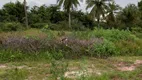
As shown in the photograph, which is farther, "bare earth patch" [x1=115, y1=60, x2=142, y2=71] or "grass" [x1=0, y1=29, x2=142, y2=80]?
"bare earth patch" [x1=115, y1=60, x2=142, y2=71]

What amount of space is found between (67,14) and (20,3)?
6852 millimetres

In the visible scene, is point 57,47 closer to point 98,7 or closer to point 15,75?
point 15,75

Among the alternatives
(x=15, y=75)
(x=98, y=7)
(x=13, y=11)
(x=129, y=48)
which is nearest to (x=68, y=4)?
(x=98, y=7)

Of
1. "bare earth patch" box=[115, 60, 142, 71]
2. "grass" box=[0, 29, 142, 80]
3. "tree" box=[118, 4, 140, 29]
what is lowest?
"bare earth patch" box=[115, 60, 142, 71]

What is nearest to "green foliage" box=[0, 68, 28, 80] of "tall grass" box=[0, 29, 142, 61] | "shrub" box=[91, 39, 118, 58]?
"tall grass" box=[0, 29, 142, 61]

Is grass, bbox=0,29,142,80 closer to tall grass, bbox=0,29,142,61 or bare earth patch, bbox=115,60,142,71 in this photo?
tall grass, bbox=0,29,142,61

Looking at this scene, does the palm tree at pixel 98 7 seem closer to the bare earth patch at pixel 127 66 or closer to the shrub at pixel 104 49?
the shrub at pixel 104 49

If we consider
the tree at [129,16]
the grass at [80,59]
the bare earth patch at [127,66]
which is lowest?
the bare earth patch at [127,66]

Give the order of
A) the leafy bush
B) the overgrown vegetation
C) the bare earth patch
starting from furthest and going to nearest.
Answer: the leafy bush → the bare earth patch → the overgrown vegetation

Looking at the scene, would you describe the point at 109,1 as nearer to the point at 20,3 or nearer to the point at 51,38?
the point at 20,3

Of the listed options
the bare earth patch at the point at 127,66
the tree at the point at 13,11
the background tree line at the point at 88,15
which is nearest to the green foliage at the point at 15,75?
the bare earth patch at the point at 127,66

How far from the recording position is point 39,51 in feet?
34.1

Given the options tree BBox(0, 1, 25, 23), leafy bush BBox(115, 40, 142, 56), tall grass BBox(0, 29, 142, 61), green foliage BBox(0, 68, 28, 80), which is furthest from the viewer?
tree BBox(0, 1, 25, 23)

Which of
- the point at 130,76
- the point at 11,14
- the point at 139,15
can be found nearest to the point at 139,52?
the point at 130,76
